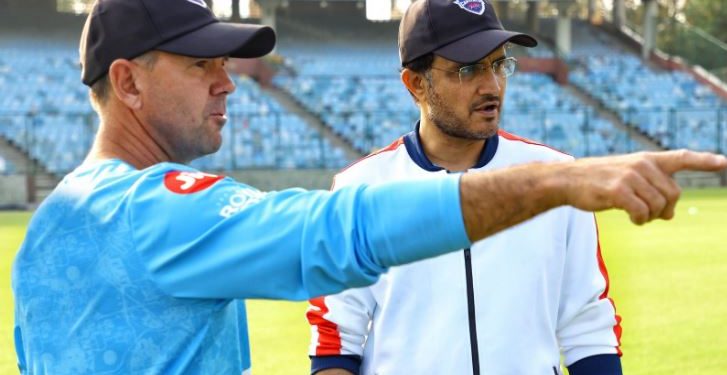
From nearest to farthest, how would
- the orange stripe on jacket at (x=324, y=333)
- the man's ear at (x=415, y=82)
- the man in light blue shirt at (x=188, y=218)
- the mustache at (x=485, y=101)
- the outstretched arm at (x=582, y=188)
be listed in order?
the outstretched arm at (x=582, y=188), the man in light blue shirt at (x=188, y=218), the orange stripe on jacket at (x=324, y=333), the mustache at (x=485, y=101), the man's ear at (x=415, y=82)

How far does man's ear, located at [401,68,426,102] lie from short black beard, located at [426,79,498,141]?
7 cm

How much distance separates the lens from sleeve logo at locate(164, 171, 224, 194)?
2.20 metres

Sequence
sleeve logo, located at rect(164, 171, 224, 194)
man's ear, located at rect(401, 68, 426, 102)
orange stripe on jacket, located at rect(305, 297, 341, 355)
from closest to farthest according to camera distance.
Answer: sleeve logo, located at rect(164, 171, 224, 194)
orange stripe on jacket, located at rect(305, 297, 341, 355)
man's ear, located at rect(401, 68, 426, 102)

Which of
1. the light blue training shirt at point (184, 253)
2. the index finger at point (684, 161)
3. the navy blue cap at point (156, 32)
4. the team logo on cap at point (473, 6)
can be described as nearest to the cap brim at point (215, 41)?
the navy blue cap at point (156, 32)

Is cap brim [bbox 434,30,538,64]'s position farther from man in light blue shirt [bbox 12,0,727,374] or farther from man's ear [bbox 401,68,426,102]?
man in light blue shirt [bbox 12,0,727,374]

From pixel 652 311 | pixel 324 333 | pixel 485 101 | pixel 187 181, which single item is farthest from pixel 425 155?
pixel 652 311

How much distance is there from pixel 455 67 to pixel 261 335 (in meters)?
6.09

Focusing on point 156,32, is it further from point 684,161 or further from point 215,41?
point 684,161

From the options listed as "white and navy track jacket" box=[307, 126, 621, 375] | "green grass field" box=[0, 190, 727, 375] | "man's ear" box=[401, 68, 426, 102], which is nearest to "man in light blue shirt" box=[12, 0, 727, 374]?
"white and navy track jacket" box=[307, 126, 621, 375]

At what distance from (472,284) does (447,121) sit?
67cm

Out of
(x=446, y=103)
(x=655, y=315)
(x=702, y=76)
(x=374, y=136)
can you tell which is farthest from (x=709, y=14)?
(x=446, y=103)

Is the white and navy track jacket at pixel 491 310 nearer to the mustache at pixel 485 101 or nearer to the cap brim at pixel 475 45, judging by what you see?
the mustache at pixel 485 101

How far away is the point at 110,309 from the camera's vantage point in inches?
90.0

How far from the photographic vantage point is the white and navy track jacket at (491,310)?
11.4 ft
